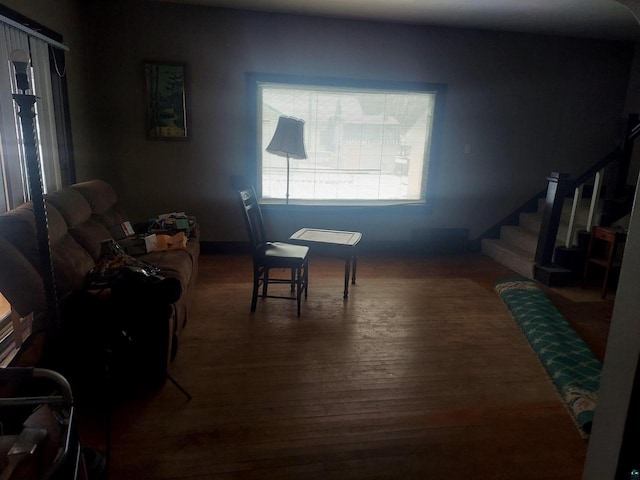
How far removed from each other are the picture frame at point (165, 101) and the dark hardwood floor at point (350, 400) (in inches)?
74.2

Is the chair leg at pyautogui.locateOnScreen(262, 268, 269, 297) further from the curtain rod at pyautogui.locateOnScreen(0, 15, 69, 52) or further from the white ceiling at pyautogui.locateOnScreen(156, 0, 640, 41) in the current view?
the white ceiling at pyautogui.locateOnScreen(156, 0, 640, 41)

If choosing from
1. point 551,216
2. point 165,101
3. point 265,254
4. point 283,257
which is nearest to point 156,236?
point 265,254

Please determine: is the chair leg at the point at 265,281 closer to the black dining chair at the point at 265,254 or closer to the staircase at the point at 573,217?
the black dining chair at the point at 265,254

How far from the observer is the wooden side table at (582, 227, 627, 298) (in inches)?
146

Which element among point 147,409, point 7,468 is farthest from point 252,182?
point 7,468

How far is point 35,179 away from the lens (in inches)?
76.0

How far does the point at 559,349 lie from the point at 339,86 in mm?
3343

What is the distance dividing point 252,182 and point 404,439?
11.0 ft

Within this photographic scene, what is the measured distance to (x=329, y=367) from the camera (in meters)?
2.54

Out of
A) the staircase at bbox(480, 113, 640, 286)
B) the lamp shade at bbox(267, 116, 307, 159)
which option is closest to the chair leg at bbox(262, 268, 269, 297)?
the lamp shade at bbox(267, 116, 307, 159)

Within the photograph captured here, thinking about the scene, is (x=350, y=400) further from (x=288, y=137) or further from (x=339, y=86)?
(x=339, y=86)

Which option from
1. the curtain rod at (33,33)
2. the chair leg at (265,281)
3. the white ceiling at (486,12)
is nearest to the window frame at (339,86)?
the white ceiling at (486,12)

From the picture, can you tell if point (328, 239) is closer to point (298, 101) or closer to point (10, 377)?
point (298, 101)

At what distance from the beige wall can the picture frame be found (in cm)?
8
